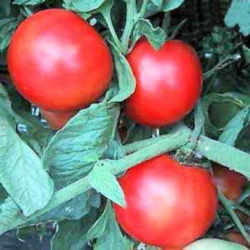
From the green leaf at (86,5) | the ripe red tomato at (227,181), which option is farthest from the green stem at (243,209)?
the green leaf at (86,5)

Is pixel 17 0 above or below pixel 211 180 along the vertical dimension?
above

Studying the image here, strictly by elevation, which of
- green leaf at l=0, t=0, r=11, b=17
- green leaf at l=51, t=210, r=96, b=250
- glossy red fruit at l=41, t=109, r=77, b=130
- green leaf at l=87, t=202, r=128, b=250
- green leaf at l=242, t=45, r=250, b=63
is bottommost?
green leaf at l=51, t=210, r=96, b=250

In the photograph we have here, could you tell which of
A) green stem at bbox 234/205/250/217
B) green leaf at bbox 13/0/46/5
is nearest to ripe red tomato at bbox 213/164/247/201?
green stem at bbox 234/205/250/217

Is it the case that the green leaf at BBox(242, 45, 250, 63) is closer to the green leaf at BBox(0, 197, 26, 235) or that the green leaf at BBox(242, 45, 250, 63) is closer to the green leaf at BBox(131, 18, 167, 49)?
the green leaf at BBox(131, 18, 167, 49)

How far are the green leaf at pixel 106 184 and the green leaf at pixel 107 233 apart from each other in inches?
3.5

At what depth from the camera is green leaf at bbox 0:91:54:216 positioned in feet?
1.62

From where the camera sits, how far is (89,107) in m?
0.51

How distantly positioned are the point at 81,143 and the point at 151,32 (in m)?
0.10

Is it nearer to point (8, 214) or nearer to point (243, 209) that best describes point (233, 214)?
point (243, 209)

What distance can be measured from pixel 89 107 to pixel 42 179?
0.21 ft

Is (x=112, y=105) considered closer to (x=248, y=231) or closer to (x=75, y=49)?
(x=75, y=49)

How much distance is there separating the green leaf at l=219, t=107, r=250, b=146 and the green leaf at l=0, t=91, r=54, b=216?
157 millimetres

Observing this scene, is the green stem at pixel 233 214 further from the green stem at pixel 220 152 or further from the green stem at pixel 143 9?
the green stem at pixel 143 9

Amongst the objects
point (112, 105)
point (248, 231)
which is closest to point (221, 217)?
point (248, 231)
